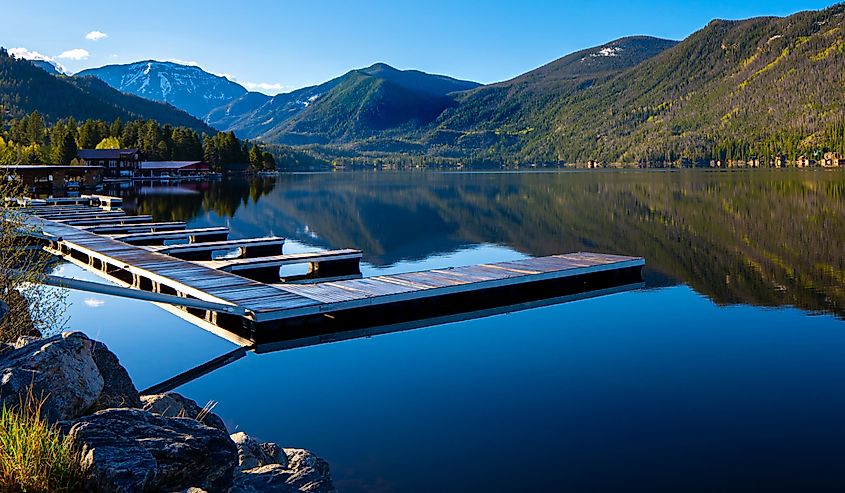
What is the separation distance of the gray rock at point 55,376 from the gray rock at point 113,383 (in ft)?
2.16

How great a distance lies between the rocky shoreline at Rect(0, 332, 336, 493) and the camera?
249 inches

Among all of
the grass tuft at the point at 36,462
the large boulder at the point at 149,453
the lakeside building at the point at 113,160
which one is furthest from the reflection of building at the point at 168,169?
the grass tuft at the point at 36,462

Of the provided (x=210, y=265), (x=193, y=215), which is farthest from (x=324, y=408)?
(x=193, y=215)

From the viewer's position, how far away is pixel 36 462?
619cm

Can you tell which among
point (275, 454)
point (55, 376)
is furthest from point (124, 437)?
point (275, 454)

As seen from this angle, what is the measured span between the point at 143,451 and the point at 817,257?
31.0 metres

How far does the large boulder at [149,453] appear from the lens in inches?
243

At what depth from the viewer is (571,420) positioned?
12.6 m

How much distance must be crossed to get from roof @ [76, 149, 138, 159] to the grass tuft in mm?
123205

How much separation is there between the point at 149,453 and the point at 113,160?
12790 cm

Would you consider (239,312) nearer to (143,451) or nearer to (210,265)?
(210,265)

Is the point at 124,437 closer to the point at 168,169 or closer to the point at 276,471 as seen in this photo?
the point at 276,471

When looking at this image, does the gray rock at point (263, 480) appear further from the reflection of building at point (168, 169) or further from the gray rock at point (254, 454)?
the reflection of building at point (168, 169)

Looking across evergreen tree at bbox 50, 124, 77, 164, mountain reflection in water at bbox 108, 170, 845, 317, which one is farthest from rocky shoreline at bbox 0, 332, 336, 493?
evergreen tree at bbox 50, 124, 77, 164
